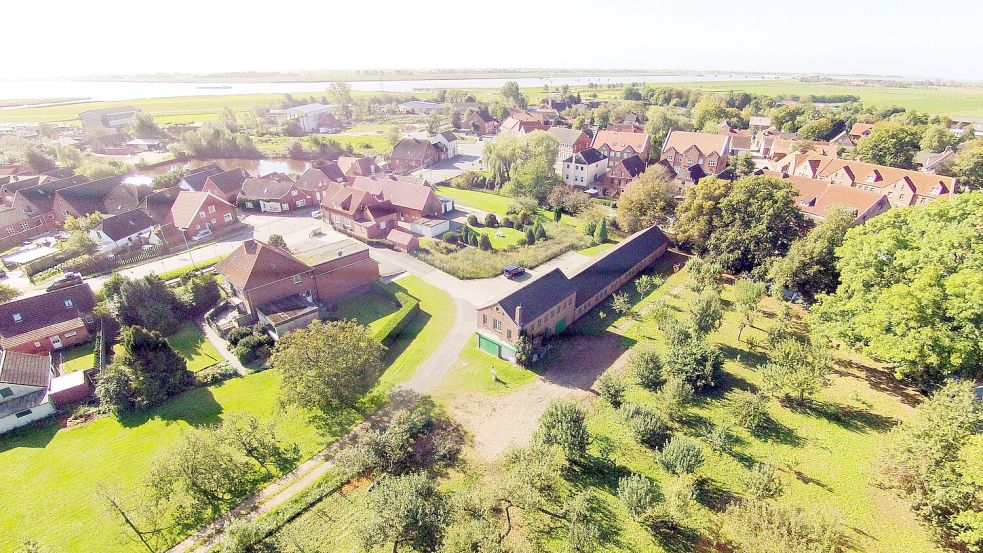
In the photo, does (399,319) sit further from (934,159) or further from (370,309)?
(934,159)

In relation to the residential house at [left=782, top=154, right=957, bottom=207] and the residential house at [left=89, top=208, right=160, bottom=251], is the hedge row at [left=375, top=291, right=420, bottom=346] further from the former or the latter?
the residential house at [left=782, top=154, right=957, bottom=207]

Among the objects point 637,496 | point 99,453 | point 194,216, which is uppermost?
point 194,216

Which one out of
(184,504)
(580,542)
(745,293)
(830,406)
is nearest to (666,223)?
(745,293)

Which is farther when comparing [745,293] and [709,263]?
[709,263]

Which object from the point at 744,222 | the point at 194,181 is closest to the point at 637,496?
the point at 744,222

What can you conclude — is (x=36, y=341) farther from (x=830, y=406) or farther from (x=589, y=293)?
(x=830, y=406)

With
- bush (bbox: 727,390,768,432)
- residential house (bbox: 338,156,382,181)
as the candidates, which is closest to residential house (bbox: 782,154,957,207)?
bush (bbox: 727,390,768,432)

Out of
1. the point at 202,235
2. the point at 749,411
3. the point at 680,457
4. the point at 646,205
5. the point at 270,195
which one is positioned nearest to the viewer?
the point at 680,457
